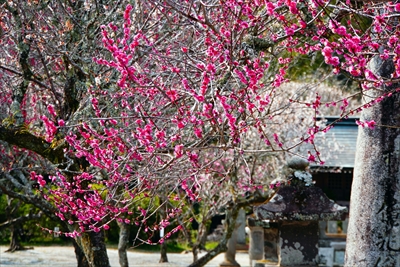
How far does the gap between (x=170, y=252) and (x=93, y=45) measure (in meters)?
16.0

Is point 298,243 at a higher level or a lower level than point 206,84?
lower

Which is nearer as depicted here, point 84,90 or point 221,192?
point 84,90

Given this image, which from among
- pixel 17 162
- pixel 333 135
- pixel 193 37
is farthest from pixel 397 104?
pixel 333 135

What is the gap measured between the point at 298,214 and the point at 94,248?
2759mm

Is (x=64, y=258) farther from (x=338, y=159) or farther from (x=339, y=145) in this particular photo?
(x=339, y=145)

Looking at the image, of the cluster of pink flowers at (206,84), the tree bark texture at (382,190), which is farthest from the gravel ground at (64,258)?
the tree bark texture at (382,190)

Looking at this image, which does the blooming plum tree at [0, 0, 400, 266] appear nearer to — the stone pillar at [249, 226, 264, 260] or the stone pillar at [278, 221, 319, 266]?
the stone pillar at [278, 221, 319, 266]

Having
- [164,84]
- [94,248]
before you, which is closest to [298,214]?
[94,248]

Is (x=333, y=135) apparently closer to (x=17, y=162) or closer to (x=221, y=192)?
(x=221, y=192)

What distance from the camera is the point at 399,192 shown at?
6.86m

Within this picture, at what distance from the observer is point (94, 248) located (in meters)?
7.64

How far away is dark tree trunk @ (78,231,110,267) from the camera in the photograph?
301 inches

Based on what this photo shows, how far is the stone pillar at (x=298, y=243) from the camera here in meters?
8.81

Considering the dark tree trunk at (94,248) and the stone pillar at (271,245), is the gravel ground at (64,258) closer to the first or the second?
the stone pillar at (271,245)
